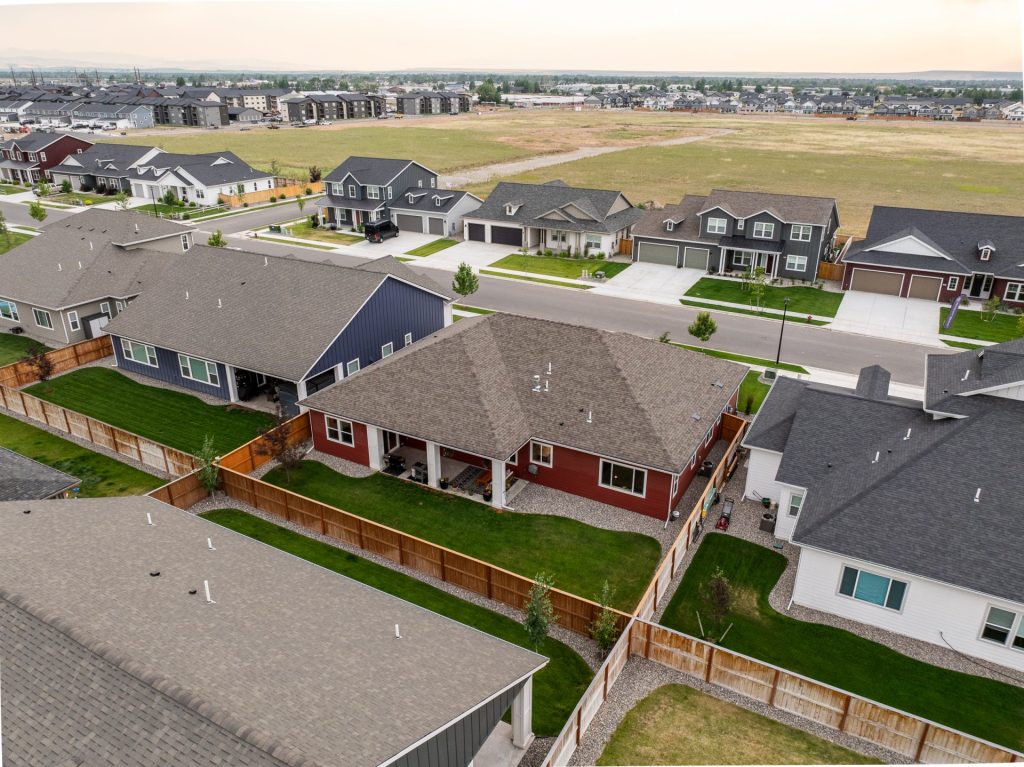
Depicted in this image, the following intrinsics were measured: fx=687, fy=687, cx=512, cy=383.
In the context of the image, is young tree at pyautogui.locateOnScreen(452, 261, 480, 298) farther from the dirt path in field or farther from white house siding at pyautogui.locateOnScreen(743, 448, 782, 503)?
the dirt path in field

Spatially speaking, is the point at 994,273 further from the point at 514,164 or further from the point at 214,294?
the point at 514,164

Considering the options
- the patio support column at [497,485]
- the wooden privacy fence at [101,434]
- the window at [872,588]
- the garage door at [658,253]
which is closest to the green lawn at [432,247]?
the garage door at [658,253]

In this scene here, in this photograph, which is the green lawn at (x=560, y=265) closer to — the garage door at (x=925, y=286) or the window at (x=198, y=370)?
the garage door at (x=925, y=286)

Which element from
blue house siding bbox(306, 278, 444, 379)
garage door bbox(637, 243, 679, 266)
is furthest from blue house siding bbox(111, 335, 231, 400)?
garage door bbox(637, 243, 679, 266)

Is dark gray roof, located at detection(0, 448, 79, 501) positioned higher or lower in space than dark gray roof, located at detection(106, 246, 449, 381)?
lower

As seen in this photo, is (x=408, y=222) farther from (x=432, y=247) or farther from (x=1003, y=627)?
(x=1003, y=627)

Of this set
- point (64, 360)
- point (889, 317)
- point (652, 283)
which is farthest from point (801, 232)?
point (64, 360)
